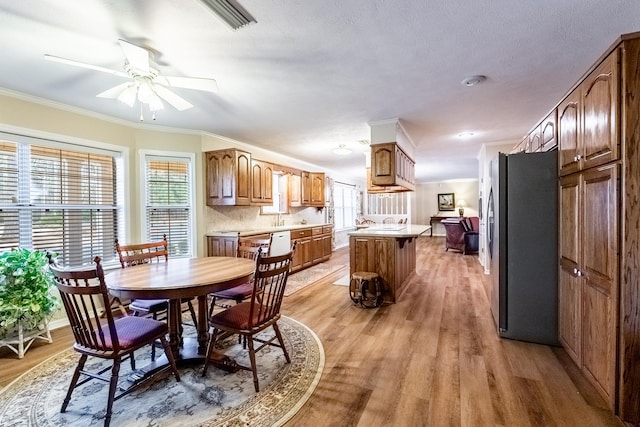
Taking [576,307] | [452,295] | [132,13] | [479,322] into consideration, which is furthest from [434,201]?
[132,13]

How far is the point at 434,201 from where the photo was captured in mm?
12062

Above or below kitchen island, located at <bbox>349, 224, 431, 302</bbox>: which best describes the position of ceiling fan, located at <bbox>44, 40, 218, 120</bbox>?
above

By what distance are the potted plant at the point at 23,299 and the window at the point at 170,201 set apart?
147 cm

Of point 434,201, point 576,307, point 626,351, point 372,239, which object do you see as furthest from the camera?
point 434,201

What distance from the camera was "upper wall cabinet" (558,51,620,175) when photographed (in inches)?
67.7

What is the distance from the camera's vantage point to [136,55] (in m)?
2.01

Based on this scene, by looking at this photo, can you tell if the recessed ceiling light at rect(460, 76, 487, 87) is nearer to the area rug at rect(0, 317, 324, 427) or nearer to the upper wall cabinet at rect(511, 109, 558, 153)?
the upper wall cabinet at rect(511, 109, 558, 153)

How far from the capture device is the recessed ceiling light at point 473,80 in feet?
8.70

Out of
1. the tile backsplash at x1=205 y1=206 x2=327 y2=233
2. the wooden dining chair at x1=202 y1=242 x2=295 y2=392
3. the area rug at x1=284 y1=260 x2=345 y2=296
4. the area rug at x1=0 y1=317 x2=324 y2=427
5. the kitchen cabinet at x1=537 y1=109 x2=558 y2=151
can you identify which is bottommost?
the area rug at x1=0 y1=317 x2=324 y2=427

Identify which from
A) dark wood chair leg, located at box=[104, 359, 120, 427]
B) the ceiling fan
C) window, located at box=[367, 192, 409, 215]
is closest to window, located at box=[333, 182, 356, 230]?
window, located at box=[367, 192, 409, 215]

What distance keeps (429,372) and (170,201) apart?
396 centimetres

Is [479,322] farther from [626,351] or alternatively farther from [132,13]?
[132,13]

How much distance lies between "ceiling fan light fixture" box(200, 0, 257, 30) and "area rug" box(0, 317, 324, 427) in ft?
7.81

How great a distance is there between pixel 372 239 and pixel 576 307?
2189 millimetres
